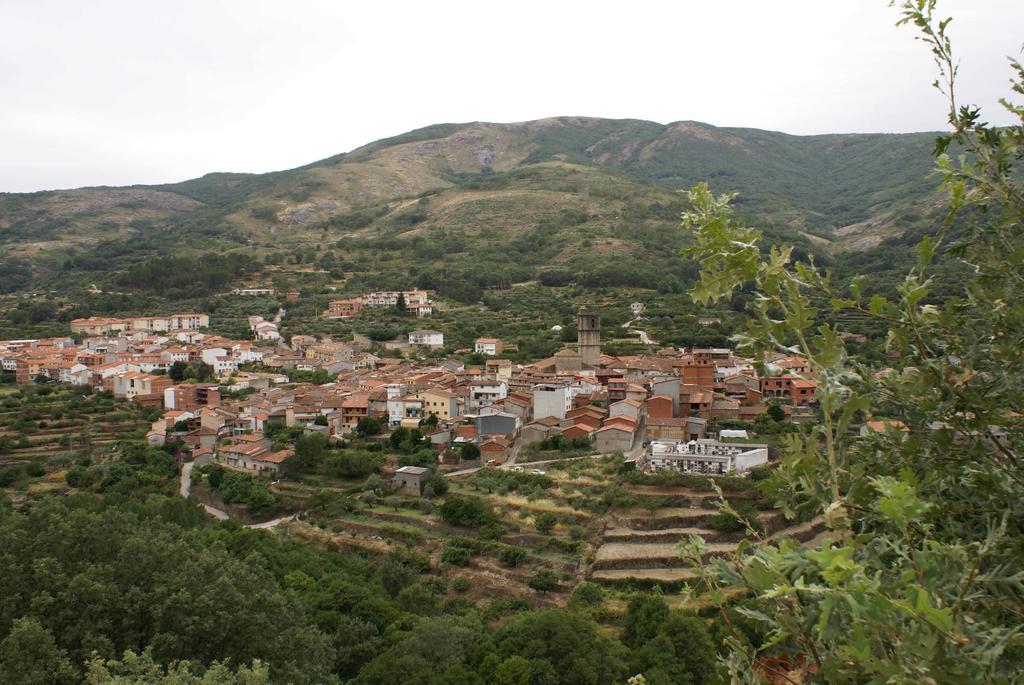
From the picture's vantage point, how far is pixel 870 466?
230cm

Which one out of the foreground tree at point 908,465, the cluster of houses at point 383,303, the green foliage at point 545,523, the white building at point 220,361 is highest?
the foreground tree at point 908,465

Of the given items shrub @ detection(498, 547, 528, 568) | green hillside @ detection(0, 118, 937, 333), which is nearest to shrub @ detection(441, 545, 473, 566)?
shrub @ detection(498, 547, 528, 568)

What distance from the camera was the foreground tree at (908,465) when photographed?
1488 mm

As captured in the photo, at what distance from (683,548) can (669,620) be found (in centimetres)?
1181

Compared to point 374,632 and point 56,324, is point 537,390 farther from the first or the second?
point 56,324

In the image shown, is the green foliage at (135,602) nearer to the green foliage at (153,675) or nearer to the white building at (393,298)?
the green foliage at (153,675)

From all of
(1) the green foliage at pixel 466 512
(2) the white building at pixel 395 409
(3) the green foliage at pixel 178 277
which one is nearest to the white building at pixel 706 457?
(1) the green foliage at pixel 466 512

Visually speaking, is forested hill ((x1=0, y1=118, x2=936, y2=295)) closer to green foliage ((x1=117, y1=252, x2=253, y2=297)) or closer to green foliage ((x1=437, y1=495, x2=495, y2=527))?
green foliage ((x1=117, y1=252, x2=253, y2=297))

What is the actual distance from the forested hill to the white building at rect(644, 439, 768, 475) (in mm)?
15409

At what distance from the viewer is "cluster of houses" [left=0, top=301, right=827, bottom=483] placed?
23.1 meters

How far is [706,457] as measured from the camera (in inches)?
765

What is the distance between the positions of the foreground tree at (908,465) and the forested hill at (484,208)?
97.4 feet

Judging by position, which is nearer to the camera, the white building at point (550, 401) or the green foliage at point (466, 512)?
the green foliage at point (466, 512)

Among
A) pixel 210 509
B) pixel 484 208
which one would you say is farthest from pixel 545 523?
pixel 484 208
